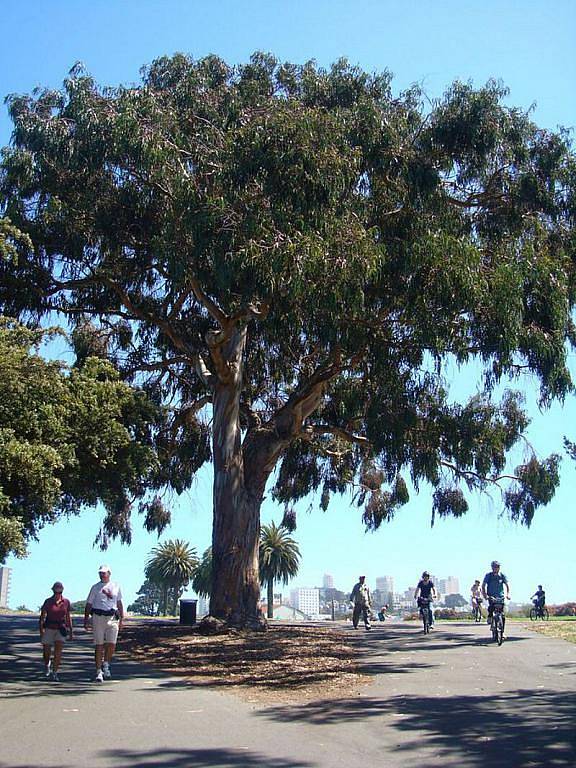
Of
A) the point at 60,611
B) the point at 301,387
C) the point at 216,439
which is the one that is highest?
the point at 301,387

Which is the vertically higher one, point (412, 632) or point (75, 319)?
point (75, 319)

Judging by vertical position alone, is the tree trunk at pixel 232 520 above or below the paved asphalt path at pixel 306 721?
above

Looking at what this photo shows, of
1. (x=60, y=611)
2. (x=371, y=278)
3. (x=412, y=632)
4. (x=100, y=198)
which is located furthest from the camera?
(x=412, y=632)

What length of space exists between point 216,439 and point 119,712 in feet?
36.8

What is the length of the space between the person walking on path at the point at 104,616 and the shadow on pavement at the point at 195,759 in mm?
4594

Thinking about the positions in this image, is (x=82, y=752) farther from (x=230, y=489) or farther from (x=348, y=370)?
(x=348, y=370)

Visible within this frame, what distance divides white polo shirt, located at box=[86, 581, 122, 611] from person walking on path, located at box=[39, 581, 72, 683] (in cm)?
53

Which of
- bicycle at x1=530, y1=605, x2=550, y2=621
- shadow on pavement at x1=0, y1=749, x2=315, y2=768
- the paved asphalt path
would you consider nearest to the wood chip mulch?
the paved asphalt path

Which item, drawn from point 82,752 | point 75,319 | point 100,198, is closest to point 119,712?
point 82,752

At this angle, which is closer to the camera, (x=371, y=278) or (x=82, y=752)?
(x=82, y=752)

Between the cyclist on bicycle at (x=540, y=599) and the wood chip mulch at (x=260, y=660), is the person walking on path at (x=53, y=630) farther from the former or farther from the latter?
the cyclist on bicycle at (x=540, y=599)

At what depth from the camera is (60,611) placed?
12.3m

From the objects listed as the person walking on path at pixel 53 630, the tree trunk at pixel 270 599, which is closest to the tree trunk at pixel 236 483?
the person walking on path at pixel 53 630

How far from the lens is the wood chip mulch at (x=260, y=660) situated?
38.2 ft
